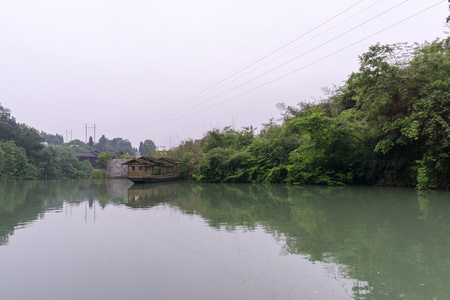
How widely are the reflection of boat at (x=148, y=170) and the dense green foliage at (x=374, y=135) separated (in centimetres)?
528

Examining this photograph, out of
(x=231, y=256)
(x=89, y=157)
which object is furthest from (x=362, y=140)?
(x=89, y=157)

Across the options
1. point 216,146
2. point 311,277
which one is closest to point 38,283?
point 311,277

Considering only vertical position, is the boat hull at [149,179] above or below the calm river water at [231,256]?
above

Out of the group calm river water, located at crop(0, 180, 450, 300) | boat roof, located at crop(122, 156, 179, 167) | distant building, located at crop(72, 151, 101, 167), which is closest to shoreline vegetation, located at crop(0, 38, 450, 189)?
boat roof, located at crop(122, 156, 179, 167)

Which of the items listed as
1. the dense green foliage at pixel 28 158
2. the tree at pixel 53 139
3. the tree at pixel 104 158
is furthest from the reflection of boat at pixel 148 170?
the tree at pixel 53 139

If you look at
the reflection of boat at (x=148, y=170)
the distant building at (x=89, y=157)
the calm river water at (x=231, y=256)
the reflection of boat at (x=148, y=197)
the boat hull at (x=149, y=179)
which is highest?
A: the distant building at (x=89, y=157)

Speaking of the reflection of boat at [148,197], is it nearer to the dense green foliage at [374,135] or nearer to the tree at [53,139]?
the dense green foliage at [374,135]

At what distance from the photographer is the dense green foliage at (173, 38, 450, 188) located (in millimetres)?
13094

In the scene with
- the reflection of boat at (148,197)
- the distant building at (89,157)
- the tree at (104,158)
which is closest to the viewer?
the reflection of boat at (148,197)

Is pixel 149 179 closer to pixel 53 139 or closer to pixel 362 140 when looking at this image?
pixel 362 140

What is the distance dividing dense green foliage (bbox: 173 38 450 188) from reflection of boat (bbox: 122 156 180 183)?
208 inches

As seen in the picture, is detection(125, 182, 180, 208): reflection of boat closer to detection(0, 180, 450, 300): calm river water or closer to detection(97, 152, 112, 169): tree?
detection(0, 180, 450, 300): calm river water

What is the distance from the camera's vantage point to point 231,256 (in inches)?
186

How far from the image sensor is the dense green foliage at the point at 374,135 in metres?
13.1
